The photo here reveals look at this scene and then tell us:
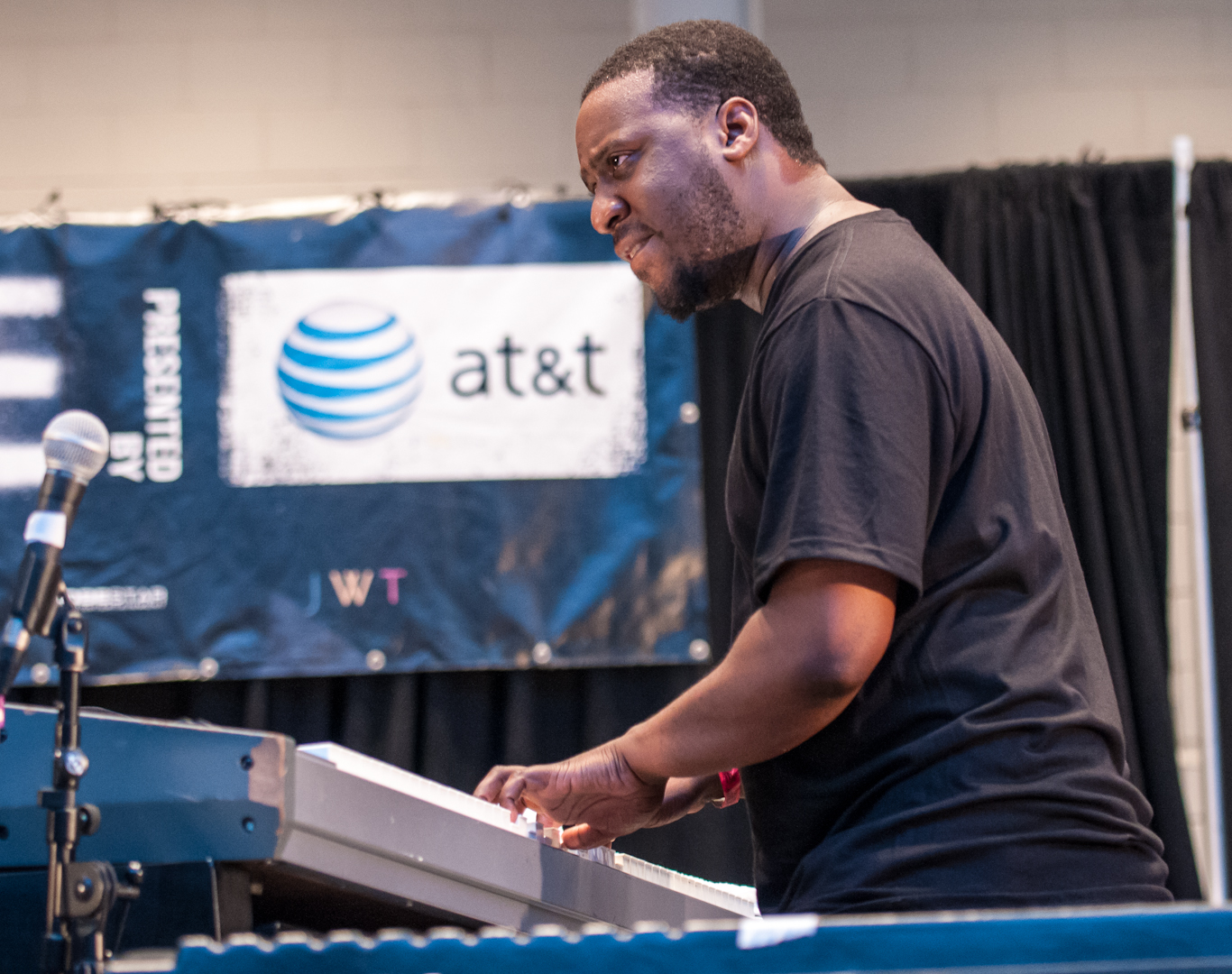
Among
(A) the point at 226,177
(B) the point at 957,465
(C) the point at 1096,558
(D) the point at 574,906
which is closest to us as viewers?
(B) the point at 957,465

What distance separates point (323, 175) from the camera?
3.57 m

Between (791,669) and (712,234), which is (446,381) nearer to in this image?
(712,234)

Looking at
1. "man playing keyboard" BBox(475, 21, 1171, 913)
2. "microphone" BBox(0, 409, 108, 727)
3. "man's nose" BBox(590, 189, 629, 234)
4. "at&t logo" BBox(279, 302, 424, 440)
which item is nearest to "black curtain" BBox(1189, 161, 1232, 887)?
"at&t logo" BBox(279, 302, 424, 440)

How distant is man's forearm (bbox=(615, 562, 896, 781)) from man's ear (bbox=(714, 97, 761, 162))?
0.53 m

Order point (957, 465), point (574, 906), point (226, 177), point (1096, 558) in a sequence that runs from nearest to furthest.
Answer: point (957, 465), point (574, 906), point (1096, 558), point (226, 177)

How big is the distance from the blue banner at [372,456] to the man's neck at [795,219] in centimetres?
186

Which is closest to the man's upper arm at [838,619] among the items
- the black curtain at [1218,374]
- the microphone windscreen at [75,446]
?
the microphone windscreen at [75,446]

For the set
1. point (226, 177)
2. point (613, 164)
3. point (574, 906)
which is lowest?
point (574, 906)

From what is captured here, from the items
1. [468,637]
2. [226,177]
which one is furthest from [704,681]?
[226,177]

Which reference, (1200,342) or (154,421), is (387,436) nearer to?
(154,421)

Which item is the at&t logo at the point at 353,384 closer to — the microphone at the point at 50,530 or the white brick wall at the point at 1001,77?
the white brick wall at the point at 1001,77

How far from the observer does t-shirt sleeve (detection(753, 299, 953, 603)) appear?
1030 millimetres

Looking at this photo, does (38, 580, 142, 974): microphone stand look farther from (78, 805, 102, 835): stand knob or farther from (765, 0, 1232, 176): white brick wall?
(765, 0, 1232, 176): white brick wall

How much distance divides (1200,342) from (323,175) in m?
2.44
